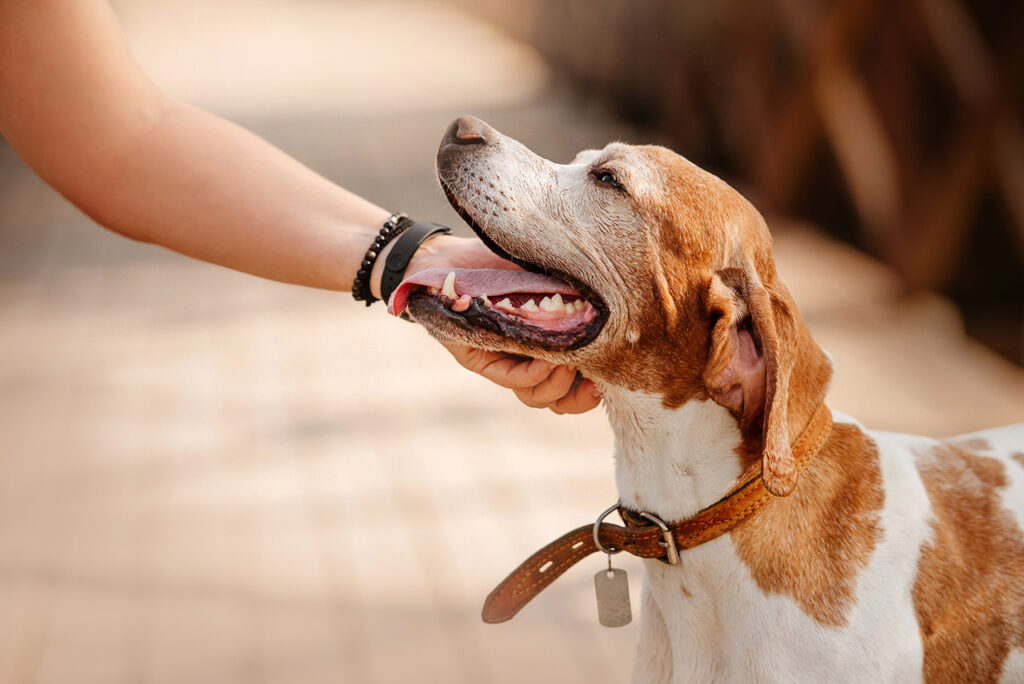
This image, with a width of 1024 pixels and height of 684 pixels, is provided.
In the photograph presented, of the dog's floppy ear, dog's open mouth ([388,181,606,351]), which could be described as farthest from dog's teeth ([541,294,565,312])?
the dog's floppy ear

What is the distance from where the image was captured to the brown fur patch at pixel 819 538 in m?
1.82

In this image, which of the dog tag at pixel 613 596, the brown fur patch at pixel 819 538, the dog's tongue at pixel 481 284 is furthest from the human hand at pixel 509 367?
the brown fur patch at pixel 819 538

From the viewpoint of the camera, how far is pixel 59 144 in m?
2.21

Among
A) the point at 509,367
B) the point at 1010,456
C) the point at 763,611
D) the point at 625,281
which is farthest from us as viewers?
the point at 509,367

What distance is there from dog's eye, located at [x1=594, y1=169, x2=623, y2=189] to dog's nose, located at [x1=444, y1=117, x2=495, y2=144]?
22cm

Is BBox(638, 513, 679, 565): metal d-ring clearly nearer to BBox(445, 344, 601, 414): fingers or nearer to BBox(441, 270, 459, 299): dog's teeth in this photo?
BBox(445, 344, 601, 414): fingers

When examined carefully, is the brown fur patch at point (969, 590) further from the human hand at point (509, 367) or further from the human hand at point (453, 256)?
the human hand at point (453, 256)

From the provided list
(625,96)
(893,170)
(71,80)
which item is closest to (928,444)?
(71,80)

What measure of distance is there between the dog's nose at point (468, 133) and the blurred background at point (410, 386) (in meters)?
1.60

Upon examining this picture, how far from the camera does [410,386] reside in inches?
188

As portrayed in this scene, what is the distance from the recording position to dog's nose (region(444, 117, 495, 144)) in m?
2.06

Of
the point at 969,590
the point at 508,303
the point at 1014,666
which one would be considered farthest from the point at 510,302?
the point at 1014,666

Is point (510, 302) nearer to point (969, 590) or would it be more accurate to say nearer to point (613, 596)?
point (613, 596)

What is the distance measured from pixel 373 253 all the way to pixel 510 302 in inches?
16.2
